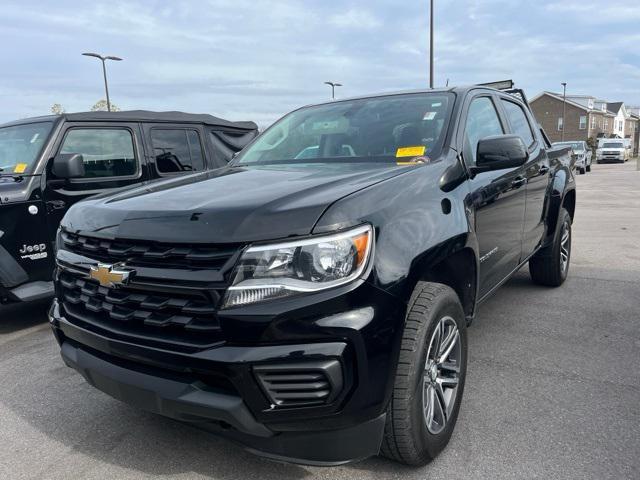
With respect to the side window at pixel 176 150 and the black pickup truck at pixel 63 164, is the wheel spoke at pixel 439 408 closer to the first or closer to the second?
the black pickup truck at pixel 63 164

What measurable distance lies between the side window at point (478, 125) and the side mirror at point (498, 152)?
80mm

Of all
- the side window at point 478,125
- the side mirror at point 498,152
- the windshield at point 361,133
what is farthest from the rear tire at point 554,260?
the windshield at point 361,133

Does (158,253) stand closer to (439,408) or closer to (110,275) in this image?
(110,275)

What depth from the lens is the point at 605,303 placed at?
4777 mm

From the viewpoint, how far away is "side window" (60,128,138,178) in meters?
5.04

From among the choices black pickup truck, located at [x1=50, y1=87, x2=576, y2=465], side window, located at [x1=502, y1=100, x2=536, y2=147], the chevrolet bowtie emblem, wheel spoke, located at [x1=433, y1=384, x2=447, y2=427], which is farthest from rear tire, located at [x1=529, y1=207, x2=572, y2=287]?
the chevrolet bowtie emblem

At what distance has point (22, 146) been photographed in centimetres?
497

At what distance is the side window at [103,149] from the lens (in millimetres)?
5041

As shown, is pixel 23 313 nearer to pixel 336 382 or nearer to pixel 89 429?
pixel 89 429

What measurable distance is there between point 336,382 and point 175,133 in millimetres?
4739

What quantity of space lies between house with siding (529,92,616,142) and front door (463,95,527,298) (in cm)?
6701

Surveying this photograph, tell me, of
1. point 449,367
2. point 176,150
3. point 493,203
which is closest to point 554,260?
point 493,203

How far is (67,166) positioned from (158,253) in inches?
119

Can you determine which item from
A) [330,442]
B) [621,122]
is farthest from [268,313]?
[621,122]
